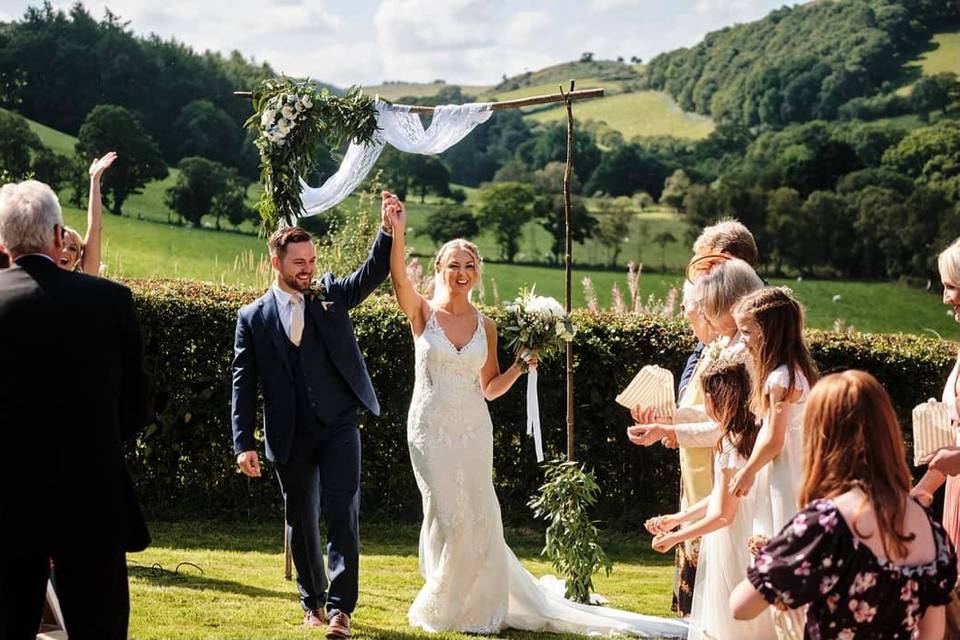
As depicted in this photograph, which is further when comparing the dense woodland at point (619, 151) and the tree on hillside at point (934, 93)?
the tree on hillside at point (934, 93)

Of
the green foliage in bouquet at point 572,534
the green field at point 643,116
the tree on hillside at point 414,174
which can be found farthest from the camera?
the green field at point 643,116

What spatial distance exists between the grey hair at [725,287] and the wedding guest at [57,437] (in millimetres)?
2530

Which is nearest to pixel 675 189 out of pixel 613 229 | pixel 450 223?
pixel 613 229

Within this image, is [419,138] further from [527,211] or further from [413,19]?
[413,19]

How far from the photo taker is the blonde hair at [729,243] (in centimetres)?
629

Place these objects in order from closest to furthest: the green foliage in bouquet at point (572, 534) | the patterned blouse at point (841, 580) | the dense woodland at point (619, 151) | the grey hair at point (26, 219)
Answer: the patterned blouse at point (841, 580) → the grey hair at point (26, 219) → the green foliage in bouquet at point (572, 534) → the dense woodland at point (619, 151)

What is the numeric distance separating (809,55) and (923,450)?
191 ft

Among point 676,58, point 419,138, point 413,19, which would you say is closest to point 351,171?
point 419,138

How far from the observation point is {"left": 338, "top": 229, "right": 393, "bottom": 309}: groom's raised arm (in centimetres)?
632

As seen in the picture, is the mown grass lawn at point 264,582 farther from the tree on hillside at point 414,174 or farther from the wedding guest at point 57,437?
the tree on hillside at point 414,174

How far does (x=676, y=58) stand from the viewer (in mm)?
68250

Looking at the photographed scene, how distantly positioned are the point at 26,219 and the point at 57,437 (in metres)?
0.71

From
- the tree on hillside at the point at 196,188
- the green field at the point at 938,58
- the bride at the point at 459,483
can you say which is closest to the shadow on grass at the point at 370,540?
the bride at the point at 459,483

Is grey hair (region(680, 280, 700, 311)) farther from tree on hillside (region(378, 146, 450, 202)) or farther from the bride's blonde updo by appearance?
tree on hillside (region(378, 146, 450, 202))
